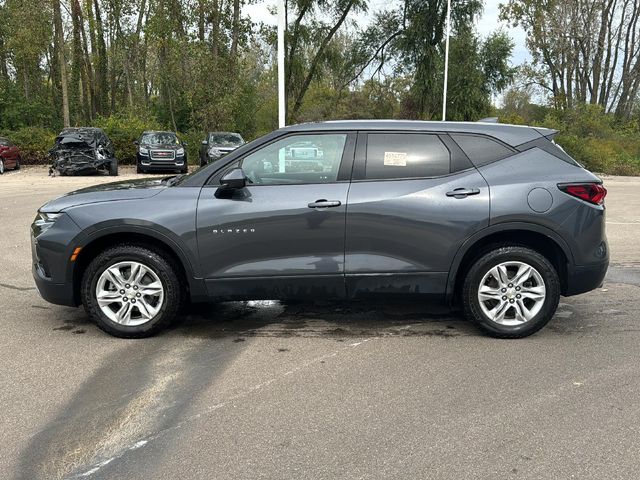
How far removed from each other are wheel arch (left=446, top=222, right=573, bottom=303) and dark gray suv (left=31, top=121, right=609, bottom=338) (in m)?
0.01

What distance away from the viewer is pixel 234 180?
14.7ft

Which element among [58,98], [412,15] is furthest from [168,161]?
[58,98]

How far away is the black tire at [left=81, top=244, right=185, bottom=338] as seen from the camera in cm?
461

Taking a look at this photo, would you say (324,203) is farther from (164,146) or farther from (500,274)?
(164,146)

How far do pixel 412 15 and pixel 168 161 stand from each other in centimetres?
1756

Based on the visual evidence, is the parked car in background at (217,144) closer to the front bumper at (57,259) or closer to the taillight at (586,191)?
the front bumper at (57,259)

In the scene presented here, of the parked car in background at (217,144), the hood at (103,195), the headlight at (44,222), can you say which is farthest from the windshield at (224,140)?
the headlight at (44,222)

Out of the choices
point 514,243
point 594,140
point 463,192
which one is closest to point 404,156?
point 463,192

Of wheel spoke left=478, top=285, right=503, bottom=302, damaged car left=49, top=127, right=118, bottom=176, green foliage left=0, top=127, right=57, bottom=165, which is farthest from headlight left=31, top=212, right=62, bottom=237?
green foliage left=0, top=127, right=57, bottom=165

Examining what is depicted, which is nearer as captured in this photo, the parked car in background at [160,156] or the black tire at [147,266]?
the black tire at [147,266]

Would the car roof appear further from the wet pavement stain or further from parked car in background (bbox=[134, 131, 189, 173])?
parked car in background (bbox=[134, 131, 189, 173])

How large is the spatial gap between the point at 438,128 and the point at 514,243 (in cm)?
112

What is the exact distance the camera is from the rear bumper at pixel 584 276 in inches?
184

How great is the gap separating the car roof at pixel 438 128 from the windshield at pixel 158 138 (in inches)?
750
